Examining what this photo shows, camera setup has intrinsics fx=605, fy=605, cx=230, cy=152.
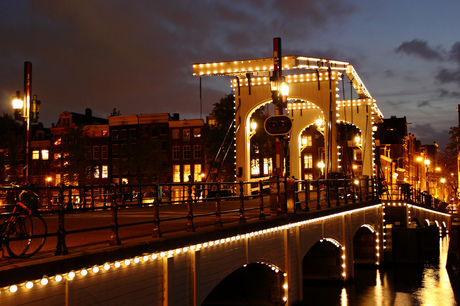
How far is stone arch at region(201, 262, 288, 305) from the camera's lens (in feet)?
51.9

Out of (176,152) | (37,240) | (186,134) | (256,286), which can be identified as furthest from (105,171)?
(37,240)

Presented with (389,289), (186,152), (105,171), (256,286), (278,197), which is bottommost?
(389,289)

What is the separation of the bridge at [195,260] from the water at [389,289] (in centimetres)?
99

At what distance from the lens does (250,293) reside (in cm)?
1625

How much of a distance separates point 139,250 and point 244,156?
1799 centimetres

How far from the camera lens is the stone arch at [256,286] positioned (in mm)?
15828

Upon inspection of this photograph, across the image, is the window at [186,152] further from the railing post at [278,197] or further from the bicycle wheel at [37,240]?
the bicycle wheel at [37,240]

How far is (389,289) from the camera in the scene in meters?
22.9

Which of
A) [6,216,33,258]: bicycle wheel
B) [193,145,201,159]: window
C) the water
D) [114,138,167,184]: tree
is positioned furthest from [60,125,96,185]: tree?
[6,216,33,258]: bicycle wheel

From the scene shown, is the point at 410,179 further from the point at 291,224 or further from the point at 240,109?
the point at 291,224

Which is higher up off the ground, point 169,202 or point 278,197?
point 169,202

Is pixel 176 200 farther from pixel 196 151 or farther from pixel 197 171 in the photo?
pixel 196 151

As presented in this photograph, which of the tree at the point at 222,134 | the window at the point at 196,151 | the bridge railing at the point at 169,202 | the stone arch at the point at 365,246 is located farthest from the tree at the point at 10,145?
the stone arch at the point at 365,246

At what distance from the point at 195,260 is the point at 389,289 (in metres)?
14.4
